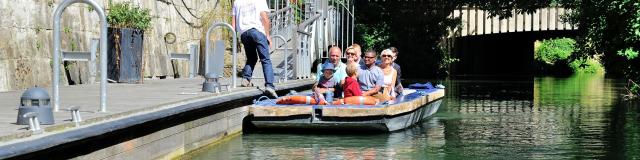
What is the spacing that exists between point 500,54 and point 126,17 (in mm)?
49231

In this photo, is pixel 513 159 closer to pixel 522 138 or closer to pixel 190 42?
pixel 522 138

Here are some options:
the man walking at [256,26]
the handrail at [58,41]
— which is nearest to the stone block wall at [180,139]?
the handrail at [58,41]

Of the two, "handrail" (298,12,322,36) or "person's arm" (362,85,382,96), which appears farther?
"handrail" (298,12,322,36)

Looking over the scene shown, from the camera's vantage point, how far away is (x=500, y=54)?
6425 centimetres

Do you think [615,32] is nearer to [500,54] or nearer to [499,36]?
[499,36]

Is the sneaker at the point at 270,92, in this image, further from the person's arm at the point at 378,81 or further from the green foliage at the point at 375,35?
the green foliage at the point at 375,35

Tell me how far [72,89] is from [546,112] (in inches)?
305

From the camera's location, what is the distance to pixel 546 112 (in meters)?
18.0

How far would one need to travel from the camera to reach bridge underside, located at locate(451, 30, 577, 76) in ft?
179

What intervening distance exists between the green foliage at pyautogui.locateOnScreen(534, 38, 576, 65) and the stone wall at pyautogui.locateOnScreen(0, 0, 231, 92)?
39364 mm

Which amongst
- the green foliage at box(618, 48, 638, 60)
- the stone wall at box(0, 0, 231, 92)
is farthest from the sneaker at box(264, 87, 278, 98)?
the green foliage at box(618, 48, 638, 60)

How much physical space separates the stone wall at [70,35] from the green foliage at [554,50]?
39364 mm

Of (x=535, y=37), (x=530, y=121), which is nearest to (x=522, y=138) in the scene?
(x=530, y=121)

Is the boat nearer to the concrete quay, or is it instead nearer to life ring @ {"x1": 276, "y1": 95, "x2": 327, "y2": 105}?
life ring @ {"x1": 276, "y1": 95, "x2": 327, "y2": 105}
